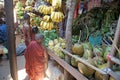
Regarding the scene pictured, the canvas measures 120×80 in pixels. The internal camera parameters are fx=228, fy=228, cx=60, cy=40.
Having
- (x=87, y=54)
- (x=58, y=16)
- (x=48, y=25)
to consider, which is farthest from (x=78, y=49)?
(x=48, y=25)

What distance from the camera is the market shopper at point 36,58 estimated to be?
4.20 metres

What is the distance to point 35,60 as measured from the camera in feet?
14.1

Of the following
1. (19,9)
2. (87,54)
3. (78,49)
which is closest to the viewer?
(87,54)

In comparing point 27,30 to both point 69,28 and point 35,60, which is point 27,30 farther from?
point 69,28

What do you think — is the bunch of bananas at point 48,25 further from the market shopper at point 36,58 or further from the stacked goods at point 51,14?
the market shopper at point 36,58

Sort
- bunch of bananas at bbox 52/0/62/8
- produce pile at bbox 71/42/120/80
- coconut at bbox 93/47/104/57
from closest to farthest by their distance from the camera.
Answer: produce pile at bbox 71/42/120/80
coconut at bbox 93/47/104/57
bunch of bananas at bbox 52/0/62/8

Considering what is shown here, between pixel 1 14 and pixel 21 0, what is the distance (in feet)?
12.6

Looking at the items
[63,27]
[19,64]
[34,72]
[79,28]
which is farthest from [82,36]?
[19,64]

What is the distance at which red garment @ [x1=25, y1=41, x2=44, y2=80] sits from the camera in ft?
13.8

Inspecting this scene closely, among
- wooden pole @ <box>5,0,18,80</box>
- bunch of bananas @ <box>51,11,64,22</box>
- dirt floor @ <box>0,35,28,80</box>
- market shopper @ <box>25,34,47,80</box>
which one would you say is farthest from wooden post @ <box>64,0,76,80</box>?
bunch of bananas @ <box>51,11,64,22</box>

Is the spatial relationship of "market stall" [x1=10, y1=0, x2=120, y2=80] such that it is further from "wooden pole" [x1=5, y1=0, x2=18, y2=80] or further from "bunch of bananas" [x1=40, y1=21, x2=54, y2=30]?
"wooden pole" [x1=5, y1=0, x2=18, y2=80]

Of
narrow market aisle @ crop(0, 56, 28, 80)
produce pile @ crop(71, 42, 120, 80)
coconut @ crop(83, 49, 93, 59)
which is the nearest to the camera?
produce pile @ crop(71, 42, 120, 80)

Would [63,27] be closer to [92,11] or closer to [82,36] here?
[92,11]

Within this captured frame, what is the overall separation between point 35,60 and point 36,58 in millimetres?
42
